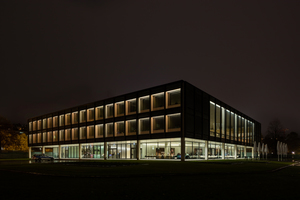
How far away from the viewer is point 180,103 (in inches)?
1692

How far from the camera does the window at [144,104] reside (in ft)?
161

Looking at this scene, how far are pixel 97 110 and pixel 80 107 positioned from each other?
23.0ft

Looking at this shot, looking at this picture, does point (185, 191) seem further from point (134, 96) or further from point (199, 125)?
point (134, 96)

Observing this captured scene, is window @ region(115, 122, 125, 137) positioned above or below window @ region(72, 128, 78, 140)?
above

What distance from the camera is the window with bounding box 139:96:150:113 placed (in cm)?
4904

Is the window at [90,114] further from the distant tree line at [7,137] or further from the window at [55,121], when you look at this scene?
the distant tree line at [7,137]

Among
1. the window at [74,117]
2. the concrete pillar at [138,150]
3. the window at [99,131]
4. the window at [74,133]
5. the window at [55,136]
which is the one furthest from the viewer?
the window at [55,136]

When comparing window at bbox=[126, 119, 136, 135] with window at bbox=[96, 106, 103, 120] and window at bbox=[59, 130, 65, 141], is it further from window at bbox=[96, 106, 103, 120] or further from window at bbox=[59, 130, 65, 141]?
window at bbox=[59, 130, 65, 141]

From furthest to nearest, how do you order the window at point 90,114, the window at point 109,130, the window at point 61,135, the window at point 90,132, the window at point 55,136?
the window at point 55,136
the window at point 61,135
the window at point 90,114
the window at point 90,132
the window at point 109,130

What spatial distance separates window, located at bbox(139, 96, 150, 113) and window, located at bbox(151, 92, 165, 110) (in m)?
1.66

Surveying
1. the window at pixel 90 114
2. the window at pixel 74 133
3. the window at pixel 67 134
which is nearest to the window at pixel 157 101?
the window at pixel 90 114

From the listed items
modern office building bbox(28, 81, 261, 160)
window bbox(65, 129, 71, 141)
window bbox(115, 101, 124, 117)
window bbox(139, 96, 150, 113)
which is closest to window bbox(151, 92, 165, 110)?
modern office building bbox(28, 81, 261, 160)

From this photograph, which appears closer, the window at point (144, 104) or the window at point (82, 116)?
the window at point (144, 104)

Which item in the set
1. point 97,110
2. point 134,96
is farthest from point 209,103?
point 97,110
